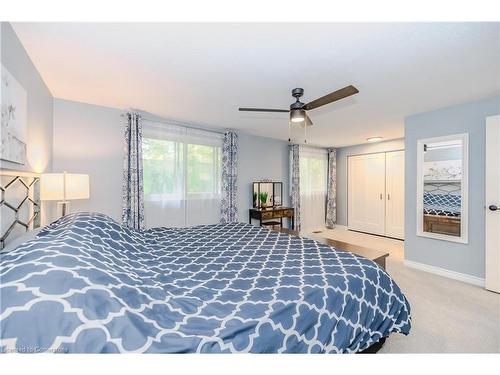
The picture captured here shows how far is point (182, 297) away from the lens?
3.59ft

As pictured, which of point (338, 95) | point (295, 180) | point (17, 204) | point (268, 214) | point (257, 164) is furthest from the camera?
point (295, 180)

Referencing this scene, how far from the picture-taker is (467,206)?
9.38 feet

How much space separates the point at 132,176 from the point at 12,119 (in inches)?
66.8

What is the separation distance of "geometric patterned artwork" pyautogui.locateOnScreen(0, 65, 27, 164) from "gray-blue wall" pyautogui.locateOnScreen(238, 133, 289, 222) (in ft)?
10.5

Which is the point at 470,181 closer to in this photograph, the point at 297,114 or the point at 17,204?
the point at 297,114

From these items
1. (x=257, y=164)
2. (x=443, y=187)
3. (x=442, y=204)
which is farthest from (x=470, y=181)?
(x=257, y=164)

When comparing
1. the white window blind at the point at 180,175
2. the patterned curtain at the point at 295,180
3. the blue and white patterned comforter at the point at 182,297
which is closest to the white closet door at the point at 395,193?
the patterned curtain at the point at 295,180

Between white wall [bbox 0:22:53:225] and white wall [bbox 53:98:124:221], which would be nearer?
white wall [bbox 0:22:53:225]

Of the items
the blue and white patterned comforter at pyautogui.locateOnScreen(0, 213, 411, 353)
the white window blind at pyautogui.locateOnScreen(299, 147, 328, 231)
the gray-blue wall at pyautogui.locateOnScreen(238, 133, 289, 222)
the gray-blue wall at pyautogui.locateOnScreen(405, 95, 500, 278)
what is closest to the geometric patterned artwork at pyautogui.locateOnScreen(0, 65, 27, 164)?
the blue and white patterned comforter at pyautogui.locateOnScreen(0, 213, 411, 353)

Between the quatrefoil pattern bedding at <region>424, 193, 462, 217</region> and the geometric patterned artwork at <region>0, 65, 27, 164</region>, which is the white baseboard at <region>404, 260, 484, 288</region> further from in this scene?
the geometric patterned artwork at <region>0, 65, 27, 164</region>

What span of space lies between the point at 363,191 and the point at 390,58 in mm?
4481

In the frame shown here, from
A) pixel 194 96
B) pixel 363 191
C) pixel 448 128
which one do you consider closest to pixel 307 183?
pixel 363 191

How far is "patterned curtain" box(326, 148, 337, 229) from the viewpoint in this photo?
20.3ft

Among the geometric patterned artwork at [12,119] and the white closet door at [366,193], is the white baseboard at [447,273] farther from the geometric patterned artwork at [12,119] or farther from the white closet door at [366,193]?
the geometric patterned artwork at [12,119]
